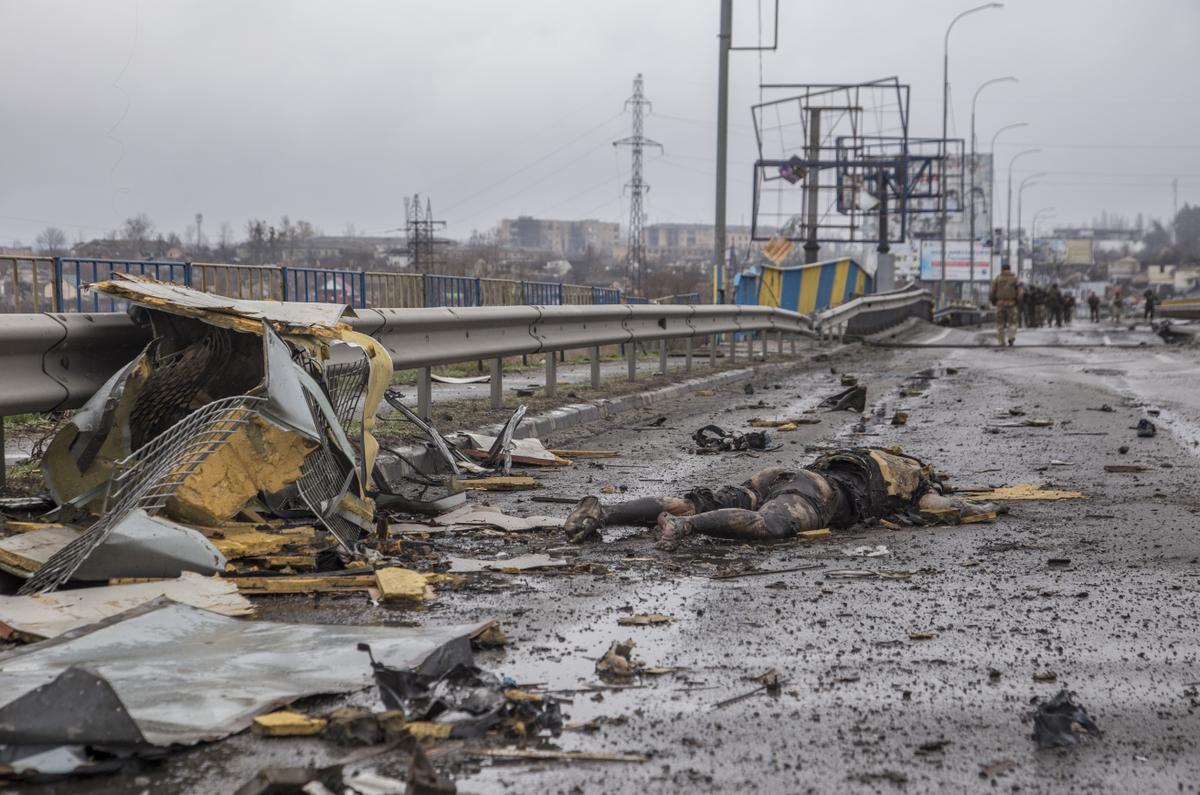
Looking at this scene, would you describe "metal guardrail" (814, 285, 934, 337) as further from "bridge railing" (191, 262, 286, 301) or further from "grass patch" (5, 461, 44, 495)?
"grass patch" (5, 461, 44, 495)

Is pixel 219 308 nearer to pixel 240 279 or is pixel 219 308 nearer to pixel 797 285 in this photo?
pixel 240 279

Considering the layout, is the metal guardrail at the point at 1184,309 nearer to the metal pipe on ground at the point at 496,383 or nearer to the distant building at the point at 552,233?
the metal pipe on ground at the point at 496,383

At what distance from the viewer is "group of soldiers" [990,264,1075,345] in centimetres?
3183

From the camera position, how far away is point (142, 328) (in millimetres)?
6574

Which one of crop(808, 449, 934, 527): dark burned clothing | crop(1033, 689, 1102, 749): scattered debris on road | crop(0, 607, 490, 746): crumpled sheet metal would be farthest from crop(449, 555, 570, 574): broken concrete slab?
crop(1033, 689, 1102, 749): scattered debris on road

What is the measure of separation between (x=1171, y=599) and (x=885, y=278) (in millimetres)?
40158

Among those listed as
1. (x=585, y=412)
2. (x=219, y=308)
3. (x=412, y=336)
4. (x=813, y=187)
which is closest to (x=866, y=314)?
(x=813, y=187)

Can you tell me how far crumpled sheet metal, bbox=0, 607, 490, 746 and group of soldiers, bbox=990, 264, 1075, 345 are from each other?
28.7 m

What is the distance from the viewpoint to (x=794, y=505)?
6.37 meters

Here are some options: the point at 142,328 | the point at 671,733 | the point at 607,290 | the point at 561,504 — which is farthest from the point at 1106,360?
the point at 671,733

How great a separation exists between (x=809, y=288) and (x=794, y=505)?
2882 cm

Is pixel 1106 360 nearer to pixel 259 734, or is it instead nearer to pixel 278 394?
pixel 278 394

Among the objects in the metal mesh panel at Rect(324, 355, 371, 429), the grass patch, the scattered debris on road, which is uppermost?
the metal mesh panel at Rect(324, 355, 371, 429)

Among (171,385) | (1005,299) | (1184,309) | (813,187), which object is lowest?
(1184,309)
